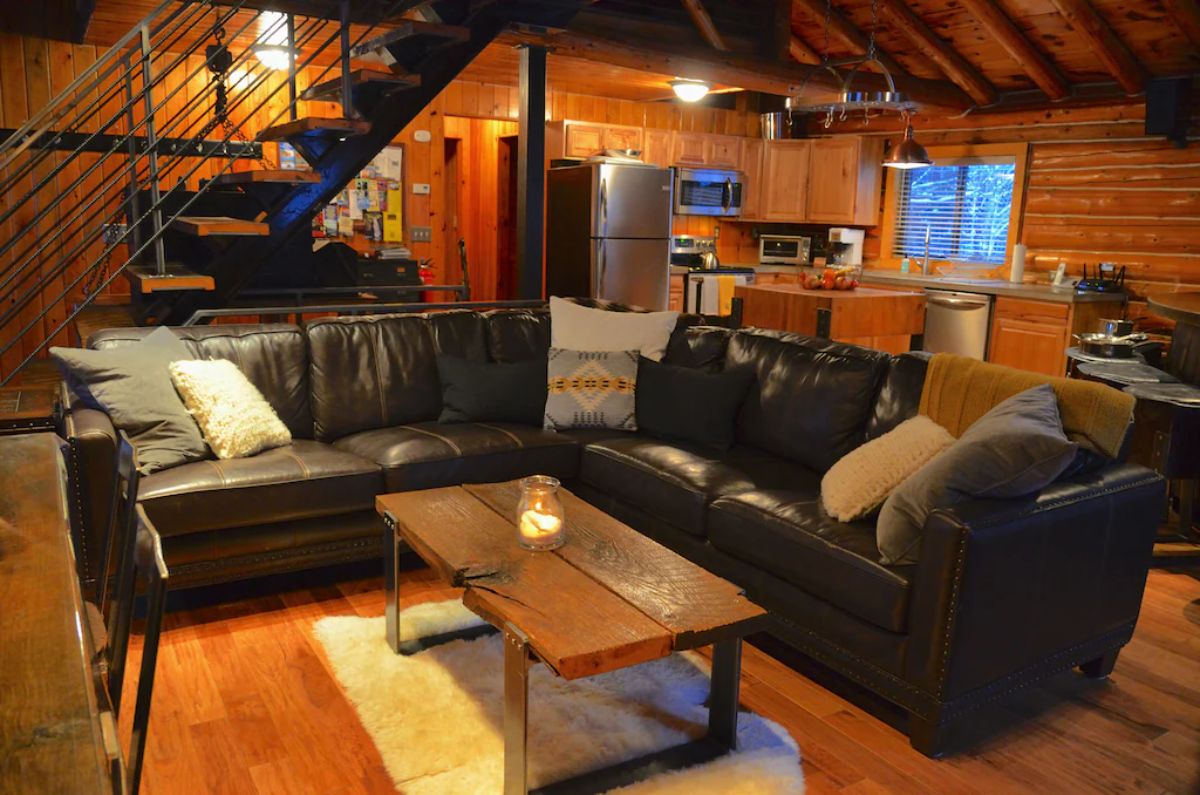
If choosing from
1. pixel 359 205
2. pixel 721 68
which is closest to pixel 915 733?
pixel 721 68

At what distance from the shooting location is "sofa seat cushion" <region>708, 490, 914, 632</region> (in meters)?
2.55

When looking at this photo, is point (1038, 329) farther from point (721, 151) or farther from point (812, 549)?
point (812, 549)

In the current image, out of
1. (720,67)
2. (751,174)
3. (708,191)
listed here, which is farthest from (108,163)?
(751,174)

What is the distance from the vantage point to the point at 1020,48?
6.65 meters

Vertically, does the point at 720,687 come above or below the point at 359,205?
below

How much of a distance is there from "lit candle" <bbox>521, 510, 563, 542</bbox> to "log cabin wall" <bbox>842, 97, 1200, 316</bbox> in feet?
18.6

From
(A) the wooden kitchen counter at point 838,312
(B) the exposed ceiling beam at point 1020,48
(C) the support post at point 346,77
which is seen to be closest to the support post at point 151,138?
(C) the support post at point 346,77

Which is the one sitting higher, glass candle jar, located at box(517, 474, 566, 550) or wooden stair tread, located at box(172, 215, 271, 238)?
wooden stair tread, located at box(172, 215, 271, 238)

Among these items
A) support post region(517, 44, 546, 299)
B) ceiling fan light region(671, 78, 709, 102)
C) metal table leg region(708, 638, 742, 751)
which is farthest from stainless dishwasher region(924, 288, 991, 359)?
metal table leg region(708, 638, 742, 751)

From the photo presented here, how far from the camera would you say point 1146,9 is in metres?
6.06

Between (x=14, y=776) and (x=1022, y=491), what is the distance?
2305 millimetres

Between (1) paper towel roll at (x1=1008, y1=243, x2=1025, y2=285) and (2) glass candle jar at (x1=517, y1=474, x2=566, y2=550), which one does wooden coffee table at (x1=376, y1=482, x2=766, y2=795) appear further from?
(1) paper towel roll at (x1=1008, y1=243, x2=1025, y2=285)

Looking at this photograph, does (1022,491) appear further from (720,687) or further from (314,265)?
(314,265)

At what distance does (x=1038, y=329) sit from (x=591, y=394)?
157 inches
